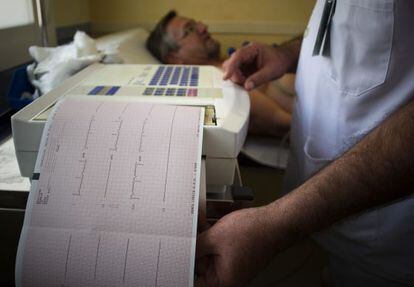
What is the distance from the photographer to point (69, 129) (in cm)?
46

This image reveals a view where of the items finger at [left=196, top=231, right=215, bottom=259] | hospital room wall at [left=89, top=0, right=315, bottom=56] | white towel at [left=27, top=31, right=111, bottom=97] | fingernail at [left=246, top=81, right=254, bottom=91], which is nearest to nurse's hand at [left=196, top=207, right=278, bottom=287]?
finger at [left=196, top=231, right=215, bottom=259]

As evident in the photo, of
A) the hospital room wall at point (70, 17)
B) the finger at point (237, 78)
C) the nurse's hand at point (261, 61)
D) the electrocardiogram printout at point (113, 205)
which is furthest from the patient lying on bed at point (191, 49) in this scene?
the electrocardiogram printout at point (113, 205)

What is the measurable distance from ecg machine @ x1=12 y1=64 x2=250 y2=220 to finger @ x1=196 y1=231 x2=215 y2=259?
64 millimetres

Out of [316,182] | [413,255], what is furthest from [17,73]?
[413,255]

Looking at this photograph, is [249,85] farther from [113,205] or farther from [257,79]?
[113,205]

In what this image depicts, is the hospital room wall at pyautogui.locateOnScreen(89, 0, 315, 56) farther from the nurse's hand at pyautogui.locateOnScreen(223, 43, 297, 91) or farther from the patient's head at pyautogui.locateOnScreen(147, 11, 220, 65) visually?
the nurse's hand at pyautogui.locateOnScreen(223, 43, 297, 91)

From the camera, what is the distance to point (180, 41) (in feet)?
5.56

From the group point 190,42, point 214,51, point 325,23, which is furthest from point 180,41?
point 325,23

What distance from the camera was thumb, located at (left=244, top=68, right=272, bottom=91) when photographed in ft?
2.39

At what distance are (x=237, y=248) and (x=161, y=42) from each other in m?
1.45

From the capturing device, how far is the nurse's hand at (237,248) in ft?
1.31

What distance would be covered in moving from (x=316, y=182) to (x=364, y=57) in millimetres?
257

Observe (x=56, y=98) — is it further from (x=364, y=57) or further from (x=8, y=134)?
(x=364, y=57)

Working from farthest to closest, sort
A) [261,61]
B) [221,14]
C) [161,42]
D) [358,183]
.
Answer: [221,14]
[161,42]
[261,61]
[358,183]
